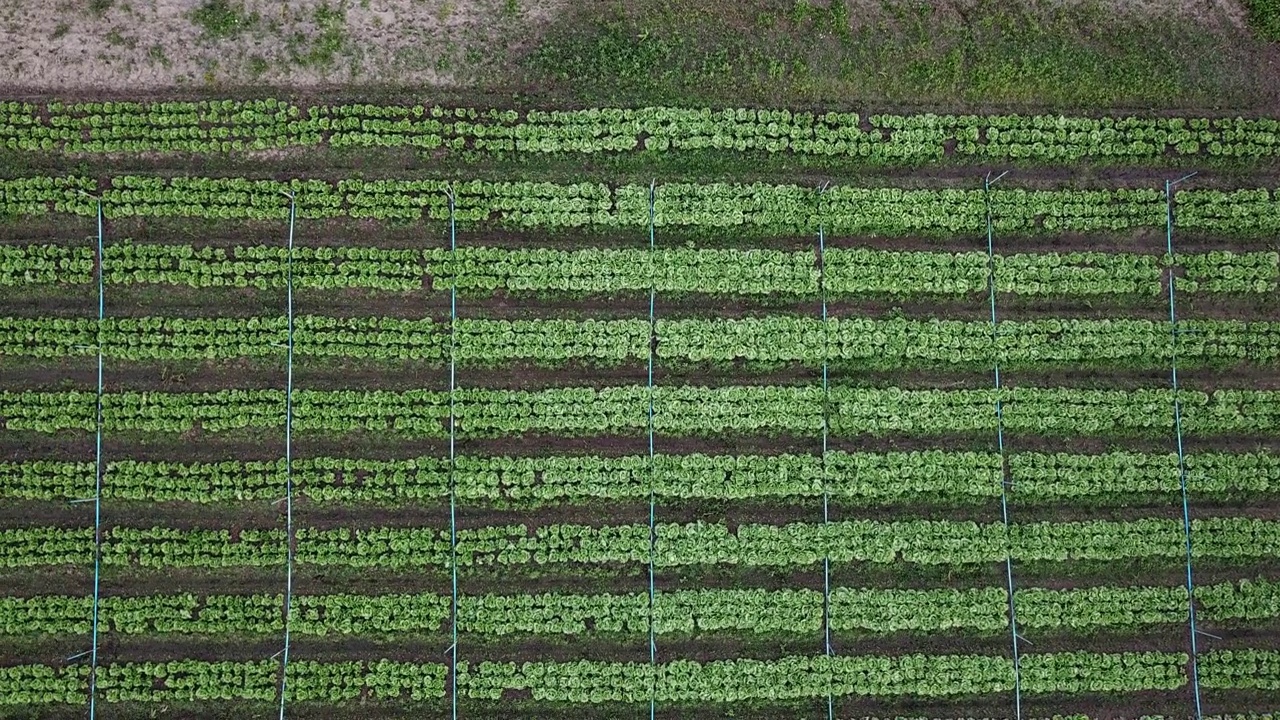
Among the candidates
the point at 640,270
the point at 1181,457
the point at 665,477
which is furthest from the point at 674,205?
the point at 1181,457

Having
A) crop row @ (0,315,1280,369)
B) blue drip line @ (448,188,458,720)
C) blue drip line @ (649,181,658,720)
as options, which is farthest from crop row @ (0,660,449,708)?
crop row @ (0,315,1280,369)

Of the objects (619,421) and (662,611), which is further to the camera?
(619,421)

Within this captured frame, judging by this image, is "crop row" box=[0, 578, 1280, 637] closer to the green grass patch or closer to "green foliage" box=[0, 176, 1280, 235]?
"green foliage" box=[0, 176, 1280, 235]

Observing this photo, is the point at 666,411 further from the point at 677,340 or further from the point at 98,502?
the point at 98,502

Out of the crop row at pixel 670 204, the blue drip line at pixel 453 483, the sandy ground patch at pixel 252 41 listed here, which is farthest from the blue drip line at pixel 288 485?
the sandy ground patch at pixel 252 41

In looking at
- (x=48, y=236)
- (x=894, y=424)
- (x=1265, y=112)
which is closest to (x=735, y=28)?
(x=894, y=424)
